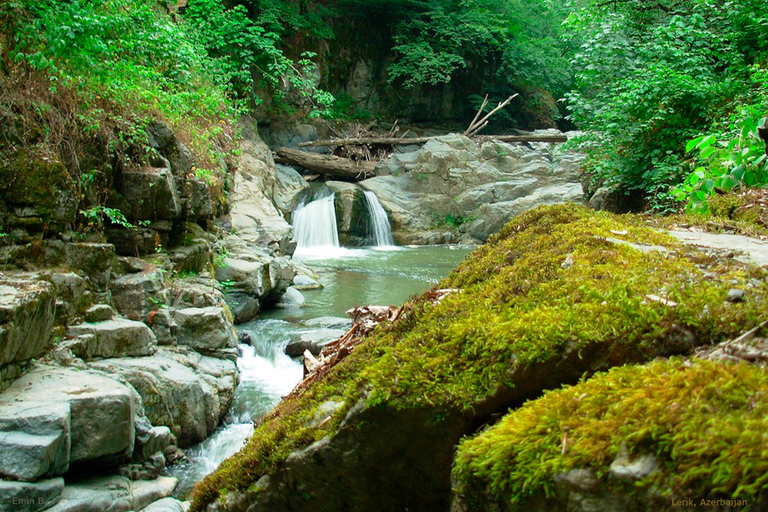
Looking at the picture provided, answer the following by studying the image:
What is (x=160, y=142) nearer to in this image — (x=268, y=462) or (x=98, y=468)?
(x=98, y=468)

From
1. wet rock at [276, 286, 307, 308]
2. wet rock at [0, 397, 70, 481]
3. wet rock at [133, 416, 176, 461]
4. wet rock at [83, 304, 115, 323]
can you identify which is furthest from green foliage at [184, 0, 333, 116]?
wet rock at [0, 397, 70, 481]

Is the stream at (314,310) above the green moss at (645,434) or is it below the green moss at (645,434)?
below

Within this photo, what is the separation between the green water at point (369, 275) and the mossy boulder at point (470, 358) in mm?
5974

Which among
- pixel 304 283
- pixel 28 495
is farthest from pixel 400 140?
pixel 28 495

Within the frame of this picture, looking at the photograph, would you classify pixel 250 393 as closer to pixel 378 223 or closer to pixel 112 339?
pixel 112 339

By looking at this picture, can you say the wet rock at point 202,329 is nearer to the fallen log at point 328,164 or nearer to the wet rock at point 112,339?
the wet rock at point 112,339

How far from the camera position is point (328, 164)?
2123 centimetres

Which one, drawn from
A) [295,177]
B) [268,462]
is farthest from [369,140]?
[268,462]

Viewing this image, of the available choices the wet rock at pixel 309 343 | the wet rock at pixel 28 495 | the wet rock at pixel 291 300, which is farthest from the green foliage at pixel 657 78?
the wet rock at pixel 28 495

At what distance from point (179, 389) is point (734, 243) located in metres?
4.88

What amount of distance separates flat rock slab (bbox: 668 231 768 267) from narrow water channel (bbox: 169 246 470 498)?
1173 mm

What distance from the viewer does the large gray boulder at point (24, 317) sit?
13.0 feet

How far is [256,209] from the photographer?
44.1ft

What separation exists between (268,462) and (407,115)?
26086 mm
